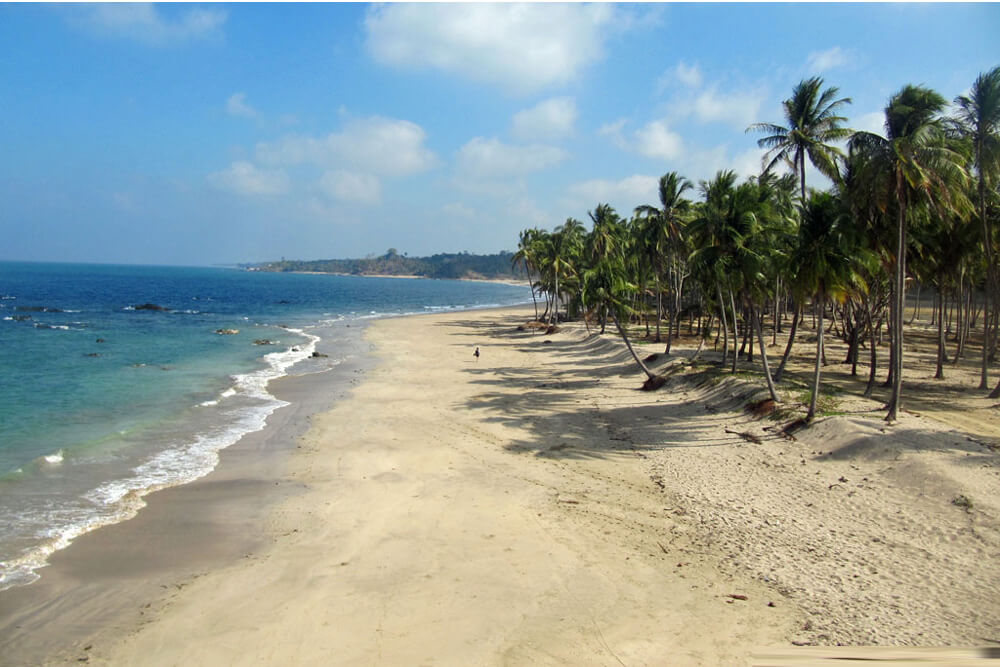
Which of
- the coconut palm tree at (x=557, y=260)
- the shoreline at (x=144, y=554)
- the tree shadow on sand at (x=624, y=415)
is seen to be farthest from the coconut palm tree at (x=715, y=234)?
the coconut palm tree at (x=557, y=260)

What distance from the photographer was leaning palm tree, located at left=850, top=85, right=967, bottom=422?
15719 mm

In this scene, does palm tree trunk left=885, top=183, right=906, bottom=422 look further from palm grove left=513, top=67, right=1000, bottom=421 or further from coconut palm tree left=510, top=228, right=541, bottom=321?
coconut palm tree left=510, top=228, right=541, bottom=321

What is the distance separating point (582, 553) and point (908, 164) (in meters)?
13.2

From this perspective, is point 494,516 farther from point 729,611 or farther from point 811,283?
point 811,283

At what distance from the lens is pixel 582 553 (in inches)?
440

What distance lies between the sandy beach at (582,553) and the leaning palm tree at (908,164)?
189 inches

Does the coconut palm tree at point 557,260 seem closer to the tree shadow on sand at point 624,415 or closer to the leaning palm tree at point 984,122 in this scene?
the tree shadow on sand at point 624,415

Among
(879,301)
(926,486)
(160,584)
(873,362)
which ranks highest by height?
(879,301)

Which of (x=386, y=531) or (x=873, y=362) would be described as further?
(x=873, y=362)

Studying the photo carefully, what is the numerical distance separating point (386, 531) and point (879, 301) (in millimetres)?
25041

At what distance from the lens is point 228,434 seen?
2017cm

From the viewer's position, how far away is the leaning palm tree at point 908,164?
1572 centimetres

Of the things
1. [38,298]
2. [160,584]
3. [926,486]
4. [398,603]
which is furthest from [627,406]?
[38,298]

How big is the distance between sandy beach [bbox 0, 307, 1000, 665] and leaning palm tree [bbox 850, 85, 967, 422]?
4804 millimetres
